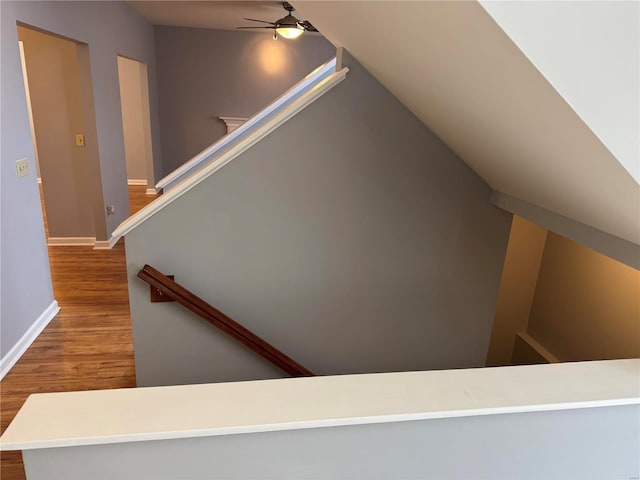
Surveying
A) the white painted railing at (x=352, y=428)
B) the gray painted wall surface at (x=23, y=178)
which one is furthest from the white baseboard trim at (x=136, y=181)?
the white painted railing at (x=352, y=428)

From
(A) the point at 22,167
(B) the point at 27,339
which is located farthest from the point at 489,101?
(B) the point at 27,339

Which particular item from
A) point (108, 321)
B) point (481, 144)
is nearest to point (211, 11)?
point (108, 321)

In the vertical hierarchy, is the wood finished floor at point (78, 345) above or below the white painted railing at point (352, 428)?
below

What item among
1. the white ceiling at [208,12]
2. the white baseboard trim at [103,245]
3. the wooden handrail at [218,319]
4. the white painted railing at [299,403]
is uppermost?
the white ceiling at [208,12]

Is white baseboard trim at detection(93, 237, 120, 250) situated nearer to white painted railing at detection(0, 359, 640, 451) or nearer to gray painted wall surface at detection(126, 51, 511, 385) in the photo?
gray painted wall surface at detection(126, 51, 511, 385)

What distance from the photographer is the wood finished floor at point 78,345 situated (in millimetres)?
2369

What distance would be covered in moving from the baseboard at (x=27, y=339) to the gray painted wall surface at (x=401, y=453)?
196cm

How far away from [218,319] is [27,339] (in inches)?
59.0

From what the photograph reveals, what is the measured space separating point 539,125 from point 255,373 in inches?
73.0

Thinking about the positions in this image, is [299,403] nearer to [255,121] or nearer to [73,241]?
[255,121]

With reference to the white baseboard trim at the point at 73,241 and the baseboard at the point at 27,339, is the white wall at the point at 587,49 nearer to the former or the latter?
the baseboard at the point at 27,339

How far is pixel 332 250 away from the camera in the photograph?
2.28m

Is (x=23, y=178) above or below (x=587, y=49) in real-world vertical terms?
below

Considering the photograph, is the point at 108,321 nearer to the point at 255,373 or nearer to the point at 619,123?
the point at 255,373
